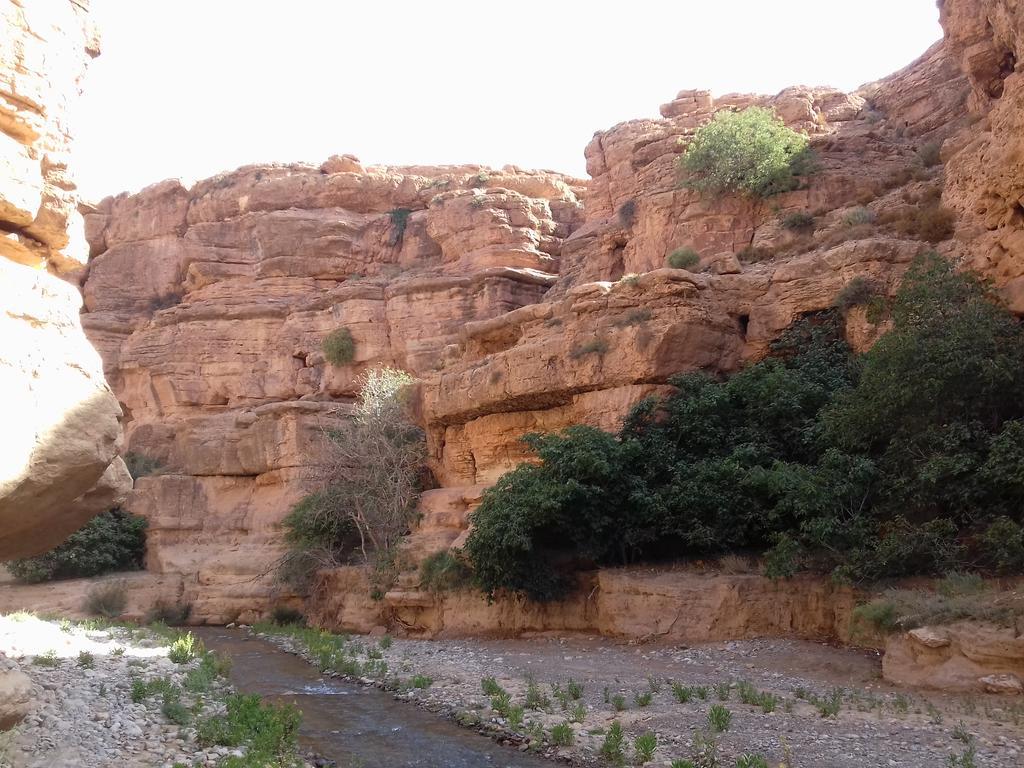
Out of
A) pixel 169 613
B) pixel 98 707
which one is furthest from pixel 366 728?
pixel 169 613

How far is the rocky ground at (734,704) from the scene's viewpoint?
10.1 meters

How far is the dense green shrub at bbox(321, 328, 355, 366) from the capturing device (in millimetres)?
40281

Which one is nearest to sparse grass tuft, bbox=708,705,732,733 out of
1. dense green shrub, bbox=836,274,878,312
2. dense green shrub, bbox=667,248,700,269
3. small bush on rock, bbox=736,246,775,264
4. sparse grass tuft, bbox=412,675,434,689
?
sparse grass tuft, bbox=412,675,434,689

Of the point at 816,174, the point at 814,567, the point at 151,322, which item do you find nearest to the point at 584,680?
the point at 814,567

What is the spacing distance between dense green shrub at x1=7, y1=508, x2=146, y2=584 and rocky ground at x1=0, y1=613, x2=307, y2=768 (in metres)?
12.8

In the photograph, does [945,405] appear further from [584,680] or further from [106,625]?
[106,625]

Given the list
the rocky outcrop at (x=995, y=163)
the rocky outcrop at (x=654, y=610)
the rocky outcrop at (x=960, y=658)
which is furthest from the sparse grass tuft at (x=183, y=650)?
the rocky outcrop at (x=995, y=163)

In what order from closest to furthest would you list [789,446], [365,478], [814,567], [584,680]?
[584,680] < [814,567] < [789,446] < [365,478]

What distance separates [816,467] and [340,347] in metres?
26.8

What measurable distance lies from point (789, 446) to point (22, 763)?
1627 cm

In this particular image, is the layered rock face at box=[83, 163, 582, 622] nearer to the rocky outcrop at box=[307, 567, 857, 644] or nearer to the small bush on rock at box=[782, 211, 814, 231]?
the rocky outcrop at box=[307, 567, 857, 644]

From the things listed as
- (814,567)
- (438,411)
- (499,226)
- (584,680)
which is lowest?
(584,680)

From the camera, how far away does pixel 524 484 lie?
20.4 metres

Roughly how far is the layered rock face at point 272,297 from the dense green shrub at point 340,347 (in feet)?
1.18
